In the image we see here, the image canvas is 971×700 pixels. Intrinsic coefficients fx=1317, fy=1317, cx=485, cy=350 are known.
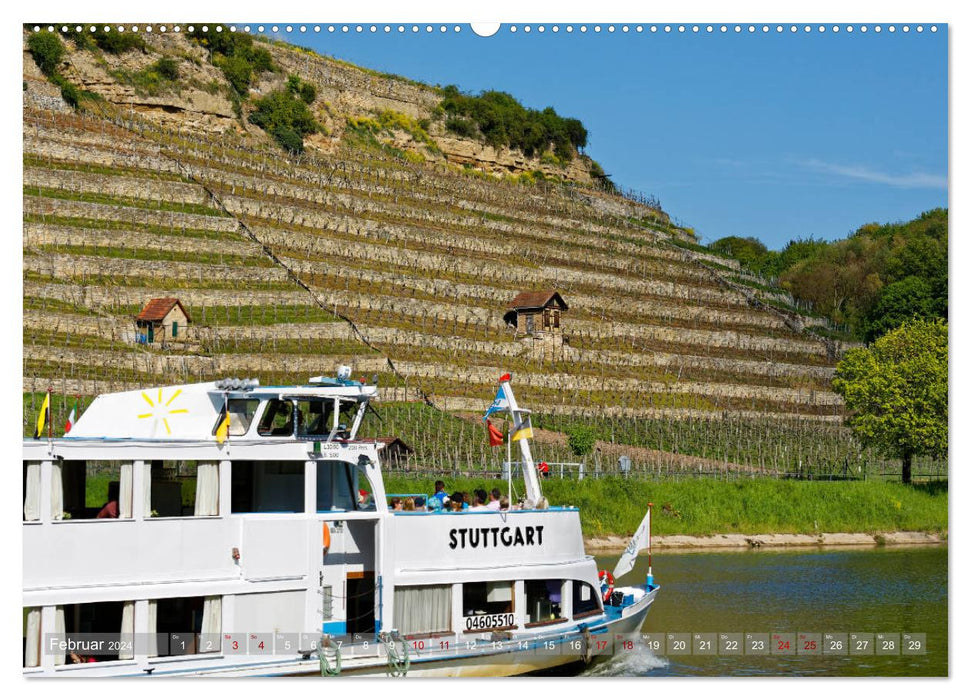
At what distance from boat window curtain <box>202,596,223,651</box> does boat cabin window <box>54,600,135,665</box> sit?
113cm

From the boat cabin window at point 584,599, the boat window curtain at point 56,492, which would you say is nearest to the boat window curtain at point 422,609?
the boat cabin window at point 584,599

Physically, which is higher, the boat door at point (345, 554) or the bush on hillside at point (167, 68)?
the bush on hillside at point (167, 68)

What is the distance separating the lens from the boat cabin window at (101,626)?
19.3 meters

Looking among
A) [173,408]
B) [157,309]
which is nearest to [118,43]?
[157,309]

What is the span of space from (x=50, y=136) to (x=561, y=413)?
1490 inches

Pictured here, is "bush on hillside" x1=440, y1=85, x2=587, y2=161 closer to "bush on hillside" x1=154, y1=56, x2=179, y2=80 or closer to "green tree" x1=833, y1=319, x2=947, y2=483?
"bush on hillside" x1=154, y1=56, x2=179, y2=80

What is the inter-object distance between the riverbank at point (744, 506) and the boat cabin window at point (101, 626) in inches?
1289

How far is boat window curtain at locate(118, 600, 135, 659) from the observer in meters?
19.3

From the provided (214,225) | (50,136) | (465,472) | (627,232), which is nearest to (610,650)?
(465,472)

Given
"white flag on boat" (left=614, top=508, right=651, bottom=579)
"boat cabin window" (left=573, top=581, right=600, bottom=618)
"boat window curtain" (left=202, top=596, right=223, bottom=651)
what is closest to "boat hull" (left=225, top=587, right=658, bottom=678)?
"boat cabin window" (left=573, top=581, right=600, bottom=618)

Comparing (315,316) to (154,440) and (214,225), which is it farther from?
(154,440)

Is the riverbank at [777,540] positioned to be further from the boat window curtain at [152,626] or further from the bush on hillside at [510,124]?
the bush on hillside at [510,124]

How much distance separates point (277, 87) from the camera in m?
128

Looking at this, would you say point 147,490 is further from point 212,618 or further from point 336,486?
point 336,486
